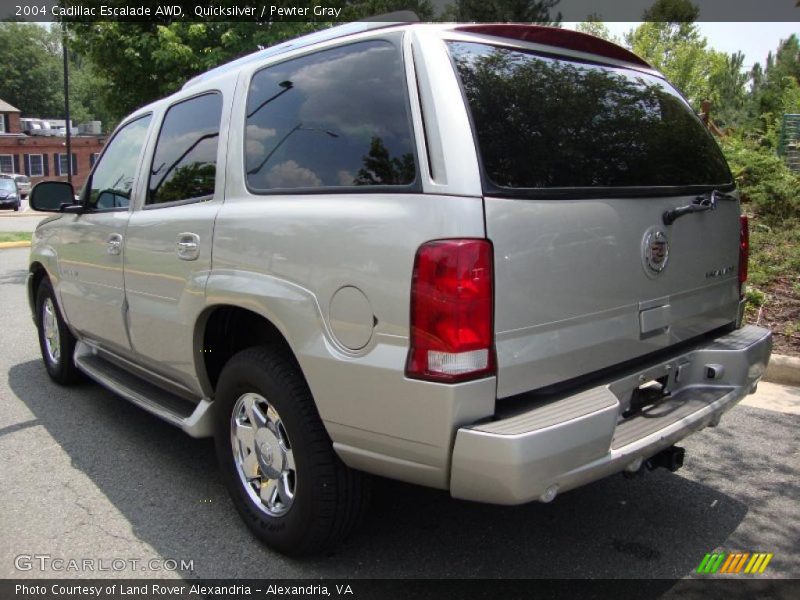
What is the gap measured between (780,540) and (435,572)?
1.57 m

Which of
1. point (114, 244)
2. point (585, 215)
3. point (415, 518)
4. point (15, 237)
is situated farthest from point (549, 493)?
point (15, 237)

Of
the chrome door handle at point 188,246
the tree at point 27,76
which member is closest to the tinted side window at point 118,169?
the chrome door handle at point 188,246

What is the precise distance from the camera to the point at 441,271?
2.16 meters

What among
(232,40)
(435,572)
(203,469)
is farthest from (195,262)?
(232,40)

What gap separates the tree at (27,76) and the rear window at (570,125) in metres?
84.2

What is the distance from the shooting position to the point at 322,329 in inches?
95.8

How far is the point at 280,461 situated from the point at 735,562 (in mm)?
1947

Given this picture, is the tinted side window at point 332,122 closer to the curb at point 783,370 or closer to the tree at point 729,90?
the curb at point 783,370

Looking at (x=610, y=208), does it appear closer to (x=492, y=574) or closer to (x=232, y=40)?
(x=492, y=574)

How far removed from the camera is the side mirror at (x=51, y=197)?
15.0 ft

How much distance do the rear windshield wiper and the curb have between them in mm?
2682

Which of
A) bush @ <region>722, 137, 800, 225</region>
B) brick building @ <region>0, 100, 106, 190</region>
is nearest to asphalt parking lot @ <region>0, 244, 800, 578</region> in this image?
bush @ <region>722, 137, 800, 225</region>

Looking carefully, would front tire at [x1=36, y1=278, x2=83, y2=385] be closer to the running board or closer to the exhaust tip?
the running board

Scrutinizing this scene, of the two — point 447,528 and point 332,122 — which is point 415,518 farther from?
point 332,122
